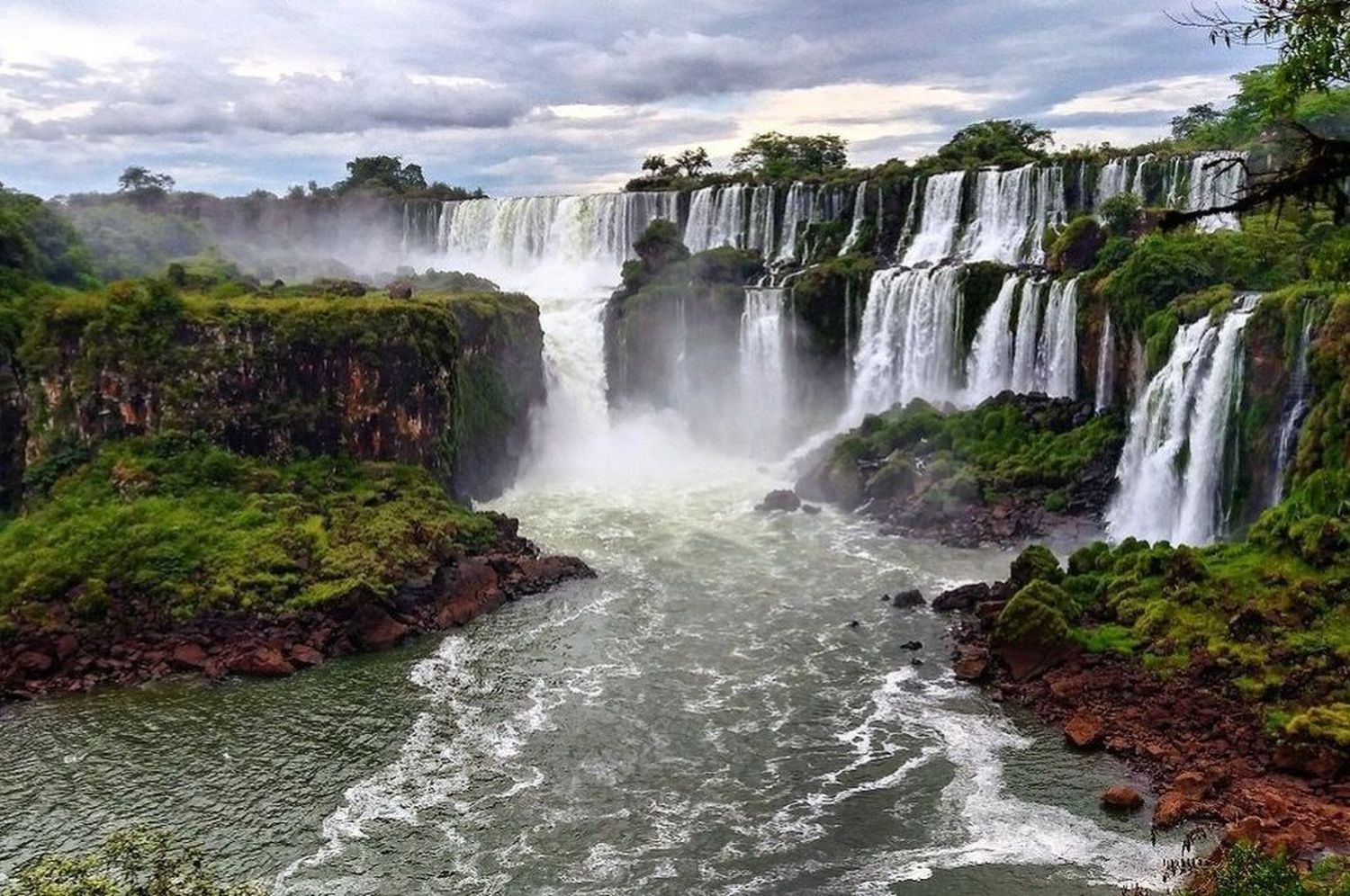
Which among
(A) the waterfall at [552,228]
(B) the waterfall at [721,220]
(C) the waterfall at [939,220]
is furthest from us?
(A) the waterfall at [552,228]

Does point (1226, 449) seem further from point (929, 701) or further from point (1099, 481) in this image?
point (929, 701)

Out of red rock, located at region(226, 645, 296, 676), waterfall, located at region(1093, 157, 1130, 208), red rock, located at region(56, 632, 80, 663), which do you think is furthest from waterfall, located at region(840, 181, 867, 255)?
red rock, located at region(56, 632, 80, 663)

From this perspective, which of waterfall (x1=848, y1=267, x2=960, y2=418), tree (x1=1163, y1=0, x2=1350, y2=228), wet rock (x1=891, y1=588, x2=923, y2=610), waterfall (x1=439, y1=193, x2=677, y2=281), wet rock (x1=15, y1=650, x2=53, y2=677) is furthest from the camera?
waterfall (x1=439, y1=193, x2=677, y2=281)

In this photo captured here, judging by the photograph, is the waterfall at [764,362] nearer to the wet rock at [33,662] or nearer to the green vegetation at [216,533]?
the green vegetation at [216,533]

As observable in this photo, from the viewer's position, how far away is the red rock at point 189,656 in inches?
1007

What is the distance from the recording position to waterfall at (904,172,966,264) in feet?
173

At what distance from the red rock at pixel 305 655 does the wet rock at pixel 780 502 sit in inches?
659

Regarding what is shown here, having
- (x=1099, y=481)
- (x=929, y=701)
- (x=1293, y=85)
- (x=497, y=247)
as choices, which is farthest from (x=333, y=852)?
(x=497, y=247)

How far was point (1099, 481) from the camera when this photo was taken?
1339 inches

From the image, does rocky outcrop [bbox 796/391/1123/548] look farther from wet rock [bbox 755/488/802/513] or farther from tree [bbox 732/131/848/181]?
tree [bbox 732/131/848/181]

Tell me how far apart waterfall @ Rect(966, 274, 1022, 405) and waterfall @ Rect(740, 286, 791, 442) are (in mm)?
8607

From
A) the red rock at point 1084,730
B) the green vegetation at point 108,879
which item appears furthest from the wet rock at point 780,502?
the green vegetation at point 108,879

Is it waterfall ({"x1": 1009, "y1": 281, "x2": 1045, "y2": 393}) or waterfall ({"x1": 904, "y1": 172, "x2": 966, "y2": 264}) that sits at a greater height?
waterfall ({"x1": 904, "y1": 172, "x2": 966, "y2": 264})

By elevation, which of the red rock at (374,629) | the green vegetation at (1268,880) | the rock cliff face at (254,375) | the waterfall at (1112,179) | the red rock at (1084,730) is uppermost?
the waterfall at (1112,179)
